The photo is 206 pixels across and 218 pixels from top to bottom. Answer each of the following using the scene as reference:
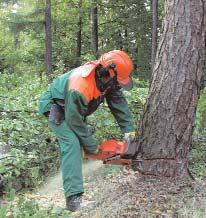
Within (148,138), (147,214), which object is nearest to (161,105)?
(148,138)

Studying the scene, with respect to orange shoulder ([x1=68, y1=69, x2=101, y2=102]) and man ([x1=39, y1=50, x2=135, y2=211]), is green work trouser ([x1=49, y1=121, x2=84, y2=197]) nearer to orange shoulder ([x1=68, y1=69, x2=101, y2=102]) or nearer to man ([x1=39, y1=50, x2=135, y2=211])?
man ([x1=39, y1=50, x2=135, y2=211])

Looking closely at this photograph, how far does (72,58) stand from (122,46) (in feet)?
9.62

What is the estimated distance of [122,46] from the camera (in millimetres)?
25125

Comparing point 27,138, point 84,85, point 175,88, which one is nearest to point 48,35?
point 27,138

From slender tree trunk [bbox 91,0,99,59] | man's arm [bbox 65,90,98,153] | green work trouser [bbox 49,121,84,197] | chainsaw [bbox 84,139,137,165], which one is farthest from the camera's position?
slender tree trunk [bbox 91,0,99,59]

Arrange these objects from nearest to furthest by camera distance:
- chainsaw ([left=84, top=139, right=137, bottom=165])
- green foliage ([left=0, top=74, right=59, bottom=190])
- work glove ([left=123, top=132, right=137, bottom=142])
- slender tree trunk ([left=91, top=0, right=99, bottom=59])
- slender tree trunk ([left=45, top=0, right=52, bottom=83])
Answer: chainsaw ([left=84, top=139, right=137, bottom=165]) < work glove ([left=123, top=132, right=137, bottom=142]) < green foliage ([left=0, top=74, right=59, bottom=190]) < slender tree trunk ([left=45, top=0, right=52, bottom=83]) < slender tree trunk ([left=91, top=0, right=99, bottom=59])

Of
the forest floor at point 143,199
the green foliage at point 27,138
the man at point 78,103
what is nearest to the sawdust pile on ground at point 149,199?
the forest floor at point 143,199

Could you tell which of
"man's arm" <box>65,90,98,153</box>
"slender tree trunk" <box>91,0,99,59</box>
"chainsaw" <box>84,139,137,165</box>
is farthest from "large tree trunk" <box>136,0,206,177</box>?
"slender tree trunk" <box>91,0,99,59</box>

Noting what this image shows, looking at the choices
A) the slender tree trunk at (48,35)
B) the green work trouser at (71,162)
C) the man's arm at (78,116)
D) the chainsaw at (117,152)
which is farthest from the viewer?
the slender tree trunk at (48,35)

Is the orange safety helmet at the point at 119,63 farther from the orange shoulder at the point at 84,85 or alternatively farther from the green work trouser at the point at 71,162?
the green work trouser at the point at 71,162

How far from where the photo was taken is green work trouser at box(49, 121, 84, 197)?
442 cm

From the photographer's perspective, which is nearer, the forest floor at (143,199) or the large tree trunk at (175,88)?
the forest floor at (143,199)

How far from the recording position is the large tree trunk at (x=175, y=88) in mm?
4332

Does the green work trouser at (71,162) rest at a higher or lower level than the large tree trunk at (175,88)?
lower
